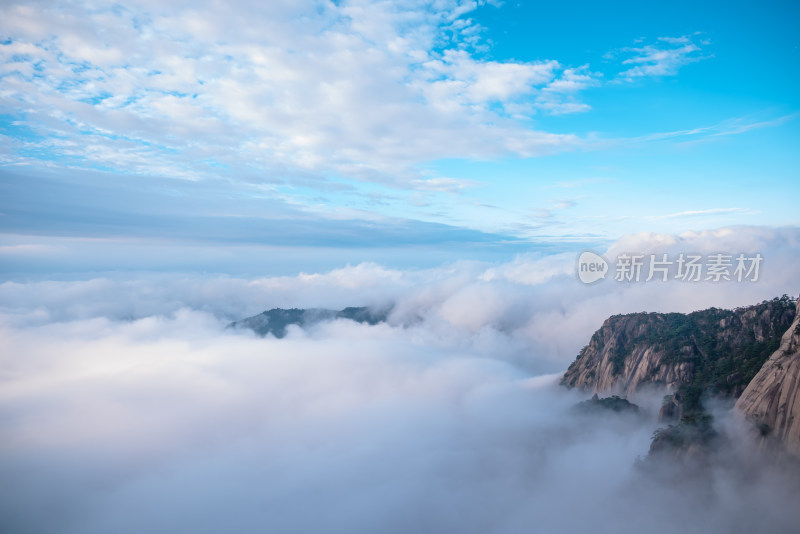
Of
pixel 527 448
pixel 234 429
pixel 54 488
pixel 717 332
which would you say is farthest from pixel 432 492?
pixel 54 488

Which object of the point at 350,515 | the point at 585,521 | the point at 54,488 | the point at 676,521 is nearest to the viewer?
the point at 676,521

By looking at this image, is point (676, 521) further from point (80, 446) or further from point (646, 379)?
point (80, 446)

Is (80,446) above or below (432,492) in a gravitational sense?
below

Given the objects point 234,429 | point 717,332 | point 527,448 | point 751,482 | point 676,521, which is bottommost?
point 234,429

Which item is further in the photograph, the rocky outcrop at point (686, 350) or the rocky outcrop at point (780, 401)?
the rocky outcrop at point (686, 350)

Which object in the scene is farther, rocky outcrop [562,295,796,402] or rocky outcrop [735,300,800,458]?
rocky outcrop [562,295,796,402]
